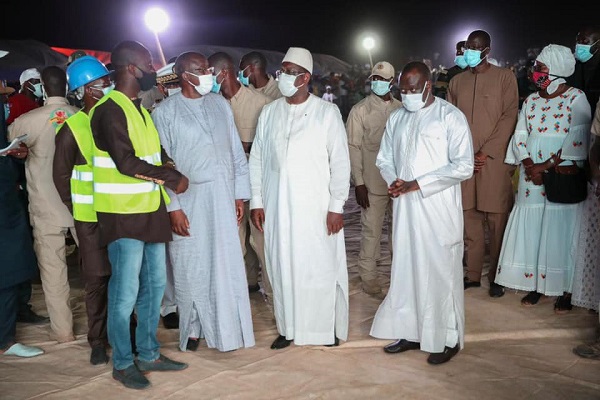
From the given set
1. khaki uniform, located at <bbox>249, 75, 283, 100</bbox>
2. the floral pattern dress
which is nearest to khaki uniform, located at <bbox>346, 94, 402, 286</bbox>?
khaki uniform, located at <bbox>249, 75, 283, 100</bbox>

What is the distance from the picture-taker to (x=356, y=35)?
106ft

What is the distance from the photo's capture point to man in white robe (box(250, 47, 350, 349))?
4.18 m

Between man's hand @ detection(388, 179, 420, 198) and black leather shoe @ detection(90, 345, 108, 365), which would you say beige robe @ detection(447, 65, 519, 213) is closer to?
man's hand @ detection(388, 179, 420, 198)

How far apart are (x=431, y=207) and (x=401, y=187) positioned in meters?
0.25

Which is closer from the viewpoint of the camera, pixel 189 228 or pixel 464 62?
pixel 189 228

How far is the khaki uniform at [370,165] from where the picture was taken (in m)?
5.45

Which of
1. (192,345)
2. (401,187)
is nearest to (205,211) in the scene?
(192,345)

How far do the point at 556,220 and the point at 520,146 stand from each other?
0.70 m

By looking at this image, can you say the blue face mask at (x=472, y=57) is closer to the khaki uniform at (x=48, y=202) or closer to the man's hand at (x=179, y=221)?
the man's hand at (x=179, y=221)

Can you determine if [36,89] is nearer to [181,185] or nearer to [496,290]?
[181,185]

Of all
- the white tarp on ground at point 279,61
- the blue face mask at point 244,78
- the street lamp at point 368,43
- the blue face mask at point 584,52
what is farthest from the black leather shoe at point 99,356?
the street lamp at point 368,43

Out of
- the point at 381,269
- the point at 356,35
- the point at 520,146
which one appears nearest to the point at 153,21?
the point at 381,269

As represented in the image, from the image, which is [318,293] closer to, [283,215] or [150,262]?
[283,215]

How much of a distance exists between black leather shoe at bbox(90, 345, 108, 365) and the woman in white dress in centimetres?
344
